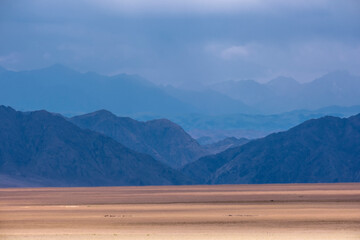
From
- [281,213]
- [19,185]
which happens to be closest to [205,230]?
[281,213]

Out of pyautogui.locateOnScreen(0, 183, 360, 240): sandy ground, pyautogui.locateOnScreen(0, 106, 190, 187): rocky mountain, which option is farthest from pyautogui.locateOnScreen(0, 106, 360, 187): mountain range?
pyautogui.locateOnScreen(0, 183, 360, 240): sandy ground

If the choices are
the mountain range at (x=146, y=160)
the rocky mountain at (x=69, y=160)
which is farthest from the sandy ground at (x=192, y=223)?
the rocky mountain at (x=69, y=160)

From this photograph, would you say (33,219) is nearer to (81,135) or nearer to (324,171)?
(324,171)

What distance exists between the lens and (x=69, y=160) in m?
185

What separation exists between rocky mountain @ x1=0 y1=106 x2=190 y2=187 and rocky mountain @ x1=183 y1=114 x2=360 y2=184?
14967mm

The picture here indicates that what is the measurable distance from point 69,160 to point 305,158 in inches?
2267

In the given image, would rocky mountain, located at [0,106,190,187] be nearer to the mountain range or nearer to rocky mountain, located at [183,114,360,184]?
the mountain range

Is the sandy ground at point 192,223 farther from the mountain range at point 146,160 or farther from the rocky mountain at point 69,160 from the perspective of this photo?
the rocky mountain at point 69,160

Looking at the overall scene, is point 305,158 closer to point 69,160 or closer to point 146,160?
point 146,160

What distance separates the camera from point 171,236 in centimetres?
3728

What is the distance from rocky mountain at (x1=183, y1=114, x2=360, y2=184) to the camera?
176 metres

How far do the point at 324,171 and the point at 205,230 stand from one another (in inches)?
5453

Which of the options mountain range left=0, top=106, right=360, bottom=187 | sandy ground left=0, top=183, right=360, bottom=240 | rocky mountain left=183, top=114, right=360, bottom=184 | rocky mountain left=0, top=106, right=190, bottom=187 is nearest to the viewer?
sandy ground left=0, top=183, right=360, bottom=240

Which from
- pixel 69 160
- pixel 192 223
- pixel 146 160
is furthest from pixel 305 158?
pixel 192 223
